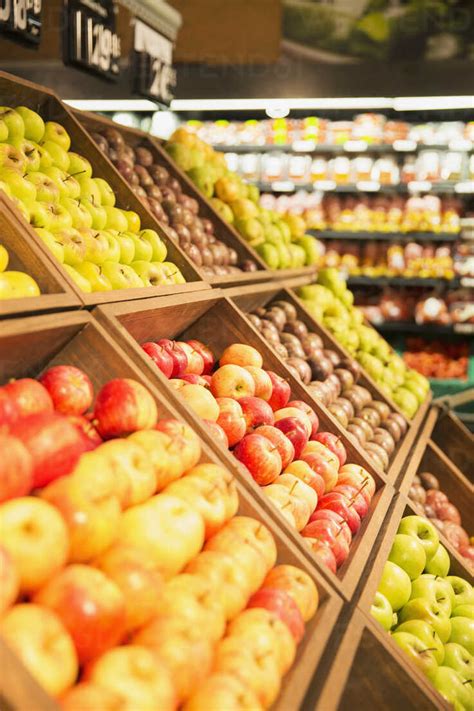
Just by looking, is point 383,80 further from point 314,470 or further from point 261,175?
point 314,470

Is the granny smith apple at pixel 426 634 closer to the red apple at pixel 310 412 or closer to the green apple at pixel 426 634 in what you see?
the green apple at pixel 426 634

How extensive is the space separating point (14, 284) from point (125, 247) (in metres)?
0.78

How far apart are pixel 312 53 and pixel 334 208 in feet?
5.12

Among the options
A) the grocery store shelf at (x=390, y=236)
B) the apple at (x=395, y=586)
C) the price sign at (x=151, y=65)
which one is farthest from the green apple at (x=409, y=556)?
the grocery store shelf at (x=390, y=236)

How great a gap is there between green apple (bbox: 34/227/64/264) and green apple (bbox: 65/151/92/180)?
0.62m

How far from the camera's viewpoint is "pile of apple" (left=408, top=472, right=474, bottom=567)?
113 inches

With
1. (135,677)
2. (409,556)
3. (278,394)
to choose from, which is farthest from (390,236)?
(135,677)

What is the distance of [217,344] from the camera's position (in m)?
2.41

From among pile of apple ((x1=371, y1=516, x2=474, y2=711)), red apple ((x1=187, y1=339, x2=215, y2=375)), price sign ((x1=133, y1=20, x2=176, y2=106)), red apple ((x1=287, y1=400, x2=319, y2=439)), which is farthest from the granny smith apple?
price sign ((x1=133, y1=20, x2=176, y2=106))

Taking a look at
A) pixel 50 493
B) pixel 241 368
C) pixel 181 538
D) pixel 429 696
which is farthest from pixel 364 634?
pixel 241 368

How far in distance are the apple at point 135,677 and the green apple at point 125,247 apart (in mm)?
1487

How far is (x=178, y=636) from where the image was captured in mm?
1082

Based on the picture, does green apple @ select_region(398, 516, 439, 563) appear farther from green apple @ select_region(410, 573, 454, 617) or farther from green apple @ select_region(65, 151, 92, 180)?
green apple @ select_region(65, 151, 92, 180)

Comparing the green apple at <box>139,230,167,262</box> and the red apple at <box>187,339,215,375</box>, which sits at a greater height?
the green apple at <box>139,230,167,262</box>
